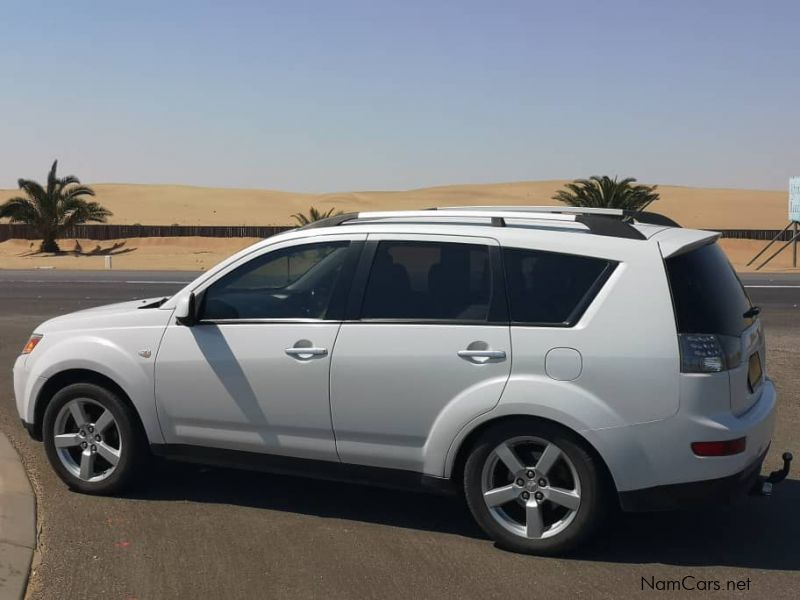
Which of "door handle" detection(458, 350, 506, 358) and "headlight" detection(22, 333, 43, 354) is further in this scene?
"headlight" detection(22, 333, 43, 354)

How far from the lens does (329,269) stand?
5926mm

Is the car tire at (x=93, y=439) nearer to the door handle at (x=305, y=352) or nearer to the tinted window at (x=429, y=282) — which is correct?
the door handle at (x=305, y=352)

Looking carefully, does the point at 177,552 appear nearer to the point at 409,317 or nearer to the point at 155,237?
the point at 409,317

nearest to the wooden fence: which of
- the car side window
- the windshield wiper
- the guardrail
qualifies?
the guardrail

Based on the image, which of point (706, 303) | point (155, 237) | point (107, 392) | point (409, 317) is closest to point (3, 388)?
point (107, 392)

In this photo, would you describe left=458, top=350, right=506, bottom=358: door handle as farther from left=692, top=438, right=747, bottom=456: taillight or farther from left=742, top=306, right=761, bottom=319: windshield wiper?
left=742, top=306, right=761, bottom=319: windshield wiper

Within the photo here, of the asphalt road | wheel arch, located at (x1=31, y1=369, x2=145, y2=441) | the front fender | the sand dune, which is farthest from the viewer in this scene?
the sand dune

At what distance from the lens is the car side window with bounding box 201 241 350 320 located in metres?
5.87

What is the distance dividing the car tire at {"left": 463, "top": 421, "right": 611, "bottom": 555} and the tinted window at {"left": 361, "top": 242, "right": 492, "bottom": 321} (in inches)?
27.0

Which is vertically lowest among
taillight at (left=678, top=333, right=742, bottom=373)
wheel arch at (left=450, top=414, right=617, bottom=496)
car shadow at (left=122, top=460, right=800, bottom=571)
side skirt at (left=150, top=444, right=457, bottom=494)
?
car shadow at (left=122, top=460, right=800, bottom=571)

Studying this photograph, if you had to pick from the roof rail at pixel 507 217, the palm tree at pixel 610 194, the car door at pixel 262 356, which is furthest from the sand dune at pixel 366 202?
the car door at pixel 262 356

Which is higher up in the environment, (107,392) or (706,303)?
(706,303)

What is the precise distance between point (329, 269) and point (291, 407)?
0.84m

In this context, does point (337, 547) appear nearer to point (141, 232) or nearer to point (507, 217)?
point (507, 217)
